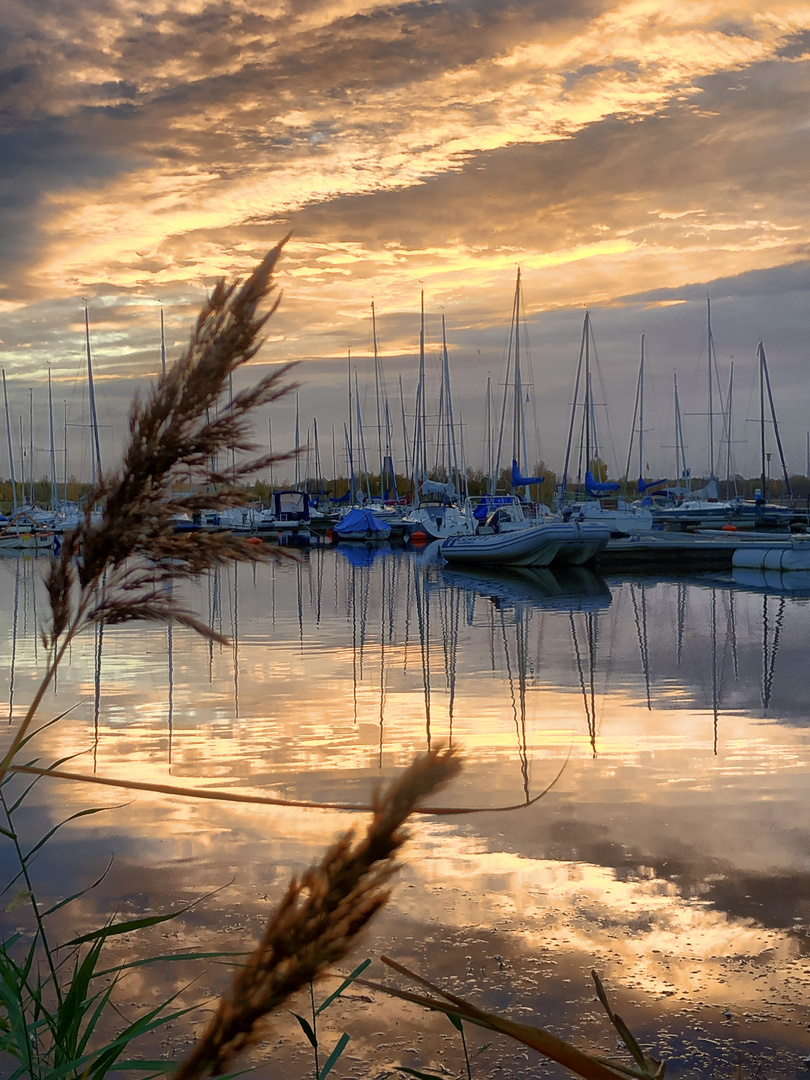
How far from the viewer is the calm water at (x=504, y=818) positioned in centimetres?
538

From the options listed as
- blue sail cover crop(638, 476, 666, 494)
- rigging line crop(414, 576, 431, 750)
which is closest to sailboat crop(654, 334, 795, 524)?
blue sail cover crop(638, 476, 666, 494)

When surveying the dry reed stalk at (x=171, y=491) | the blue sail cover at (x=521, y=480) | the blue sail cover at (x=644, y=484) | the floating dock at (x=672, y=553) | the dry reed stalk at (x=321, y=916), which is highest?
the dry reed stalk at (x=171, y=491)

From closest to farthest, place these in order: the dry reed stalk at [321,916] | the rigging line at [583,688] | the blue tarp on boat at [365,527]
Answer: the dry reed stalk at [321,916] < the rigging line at [583,688] < the blue tarp on boat at [365,527]

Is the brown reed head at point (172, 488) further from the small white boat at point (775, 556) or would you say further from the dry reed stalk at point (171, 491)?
the small white boat at point (775, 556)

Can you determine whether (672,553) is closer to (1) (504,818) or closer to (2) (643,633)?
(2) (643,633)

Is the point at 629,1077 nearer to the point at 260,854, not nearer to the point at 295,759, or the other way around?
the point at 260,854

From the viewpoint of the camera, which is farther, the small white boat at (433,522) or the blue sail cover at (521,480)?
the small white boat at (433,522)

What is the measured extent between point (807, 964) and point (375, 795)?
571 centimetres

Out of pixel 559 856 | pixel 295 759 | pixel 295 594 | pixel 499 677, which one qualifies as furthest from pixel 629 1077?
pixel 295 594

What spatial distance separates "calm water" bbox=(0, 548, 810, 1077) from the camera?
17.6ft

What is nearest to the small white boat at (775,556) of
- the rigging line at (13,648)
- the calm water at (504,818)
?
the calm water at (504,818)

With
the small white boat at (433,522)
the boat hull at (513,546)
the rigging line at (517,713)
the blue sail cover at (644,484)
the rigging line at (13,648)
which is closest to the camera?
Result: the rigging line at (517,713)

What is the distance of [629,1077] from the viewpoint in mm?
1303

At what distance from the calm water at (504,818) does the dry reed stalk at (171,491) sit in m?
0.18
